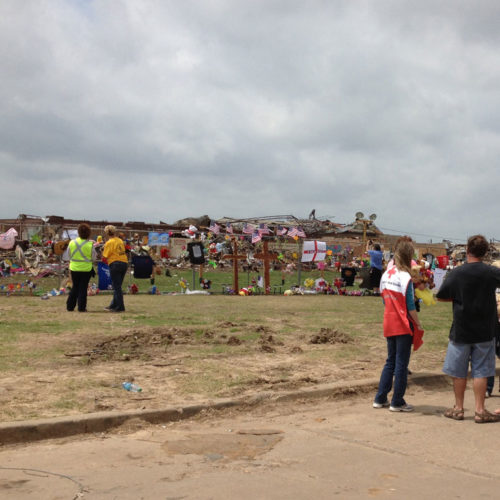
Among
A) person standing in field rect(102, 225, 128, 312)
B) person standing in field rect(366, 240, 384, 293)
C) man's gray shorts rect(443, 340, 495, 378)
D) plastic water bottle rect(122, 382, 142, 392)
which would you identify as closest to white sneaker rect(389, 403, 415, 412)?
man's gray shorts rect(443, 340, 495, 378)

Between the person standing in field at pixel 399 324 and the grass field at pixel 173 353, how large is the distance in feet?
3.47

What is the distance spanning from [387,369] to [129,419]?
2673 mm

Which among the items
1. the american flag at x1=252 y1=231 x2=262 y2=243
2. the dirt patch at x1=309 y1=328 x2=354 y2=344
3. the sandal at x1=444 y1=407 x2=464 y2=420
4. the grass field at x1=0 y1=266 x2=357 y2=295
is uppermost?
the american flag at x1=252 y1=231 x2=262 y2=243

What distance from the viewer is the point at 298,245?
78.1ft

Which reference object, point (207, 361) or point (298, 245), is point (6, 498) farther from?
point (298, 245)

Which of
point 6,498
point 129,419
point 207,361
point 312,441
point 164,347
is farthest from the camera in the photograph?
point 164,347

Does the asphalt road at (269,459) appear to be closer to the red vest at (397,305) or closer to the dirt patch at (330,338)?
the red vest at (397,305)

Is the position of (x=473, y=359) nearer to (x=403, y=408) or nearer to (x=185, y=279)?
(x=403, y=408)

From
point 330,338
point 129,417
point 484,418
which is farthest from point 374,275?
point 129,417

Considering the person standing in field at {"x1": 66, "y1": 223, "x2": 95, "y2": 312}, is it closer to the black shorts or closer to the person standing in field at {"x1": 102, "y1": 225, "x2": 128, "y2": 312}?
the person standing in field at {"x1": 102, "y1": 225, "x2": 128, "y2": 312}

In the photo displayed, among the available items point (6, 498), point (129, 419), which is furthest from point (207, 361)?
point (6, 498)

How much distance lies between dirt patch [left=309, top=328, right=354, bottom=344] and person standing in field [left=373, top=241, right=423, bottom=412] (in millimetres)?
3666

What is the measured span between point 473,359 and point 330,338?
14.2 ft

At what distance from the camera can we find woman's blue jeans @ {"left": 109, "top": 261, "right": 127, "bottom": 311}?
14313 mm
